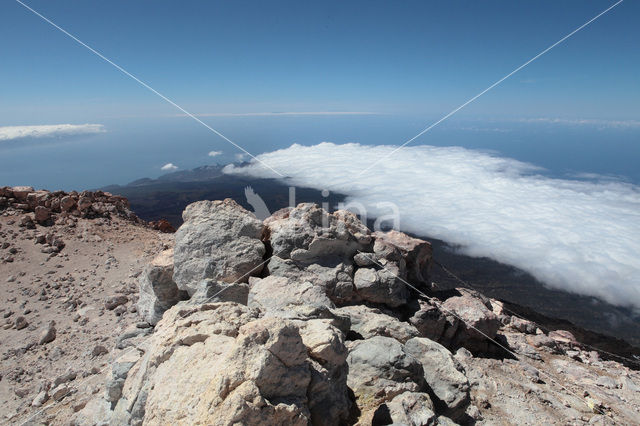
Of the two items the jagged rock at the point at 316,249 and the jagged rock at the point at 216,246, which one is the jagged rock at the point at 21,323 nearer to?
the jagged rock at the point at 216,246

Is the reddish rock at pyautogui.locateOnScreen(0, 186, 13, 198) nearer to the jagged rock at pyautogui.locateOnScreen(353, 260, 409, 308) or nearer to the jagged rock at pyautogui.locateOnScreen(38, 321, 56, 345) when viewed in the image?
the jagged rock at pyautogui.locateOnScreen(38, 321, 56, 345)

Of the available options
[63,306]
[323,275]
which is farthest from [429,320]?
[63,306]

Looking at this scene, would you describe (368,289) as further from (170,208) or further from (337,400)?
(170,208)

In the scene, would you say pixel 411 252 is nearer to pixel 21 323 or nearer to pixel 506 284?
pixel 21 323

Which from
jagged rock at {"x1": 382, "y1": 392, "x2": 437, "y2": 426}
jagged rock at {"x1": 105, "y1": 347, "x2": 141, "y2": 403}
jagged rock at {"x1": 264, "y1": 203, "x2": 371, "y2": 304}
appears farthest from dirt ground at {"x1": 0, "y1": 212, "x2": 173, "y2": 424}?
jagged rock at {"x1": 382, "y1": 392, "x2": 437, "y2": 426}

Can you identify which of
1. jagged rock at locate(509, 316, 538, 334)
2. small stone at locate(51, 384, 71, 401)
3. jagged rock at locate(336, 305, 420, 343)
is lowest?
jagged rock at locate(509, 316, 538, 334)

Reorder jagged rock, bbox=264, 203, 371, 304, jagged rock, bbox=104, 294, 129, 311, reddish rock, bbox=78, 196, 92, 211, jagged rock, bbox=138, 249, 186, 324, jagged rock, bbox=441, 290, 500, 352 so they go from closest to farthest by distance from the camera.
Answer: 1. jagged rock, bbox=138, 249, 186, 324
2. jagged rock, bbox=264, 203, 371, 304
3. jagged rock, bbox=441, 290, 500, 352
4. jagged rock, bbox=104, 294, 129, 311
5. reddish rock, bbox=78, 196, 92, 211

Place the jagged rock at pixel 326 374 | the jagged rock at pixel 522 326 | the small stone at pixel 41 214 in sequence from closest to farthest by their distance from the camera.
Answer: the jagged rock at pixel 326 374 → the jagged rock at pixel 522 326 → the small stone at pixel 41 214

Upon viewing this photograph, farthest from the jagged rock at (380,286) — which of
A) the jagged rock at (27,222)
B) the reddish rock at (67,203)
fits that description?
the jagged rock at (27,222)
